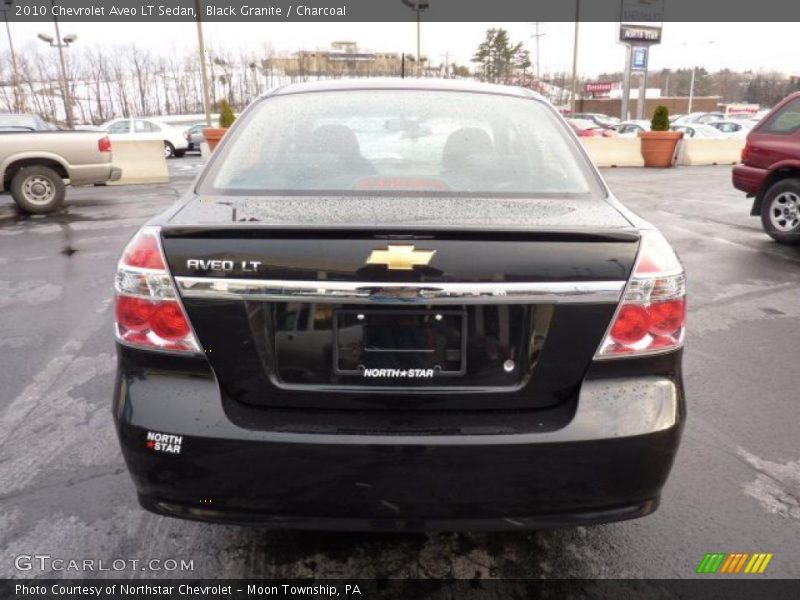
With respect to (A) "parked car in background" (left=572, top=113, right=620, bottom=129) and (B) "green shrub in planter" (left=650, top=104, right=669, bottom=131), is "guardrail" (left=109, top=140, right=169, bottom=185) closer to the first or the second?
(B) "green shrub in planter" (left=650, top=104, right=669, bottom=131)

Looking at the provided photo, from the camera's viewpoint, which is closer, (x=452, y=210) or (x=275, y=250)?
(x=275, y=250)

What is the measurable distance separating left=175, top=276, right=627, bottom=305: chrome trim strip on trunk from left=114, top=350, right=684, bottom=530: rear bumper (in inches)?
9.8

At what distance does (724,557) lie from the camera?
7.86ft

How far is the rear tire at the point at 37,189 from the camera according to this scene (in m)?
10.4

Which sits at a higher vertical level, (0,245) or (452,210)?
(452,210)

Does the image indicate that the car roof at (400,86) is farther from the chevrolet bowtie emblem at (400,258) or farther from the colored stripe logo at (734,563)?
the colored stripe logo at (734,563)

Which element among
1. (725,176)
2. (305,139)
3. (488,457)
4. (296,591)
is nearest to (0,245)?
(305,139)

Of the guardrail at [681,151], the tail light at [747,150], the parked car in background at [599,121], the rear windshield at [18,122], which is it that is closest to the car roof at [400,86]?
the tail light at [747,150]

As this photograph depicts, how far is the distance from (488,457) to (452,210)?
788 mm

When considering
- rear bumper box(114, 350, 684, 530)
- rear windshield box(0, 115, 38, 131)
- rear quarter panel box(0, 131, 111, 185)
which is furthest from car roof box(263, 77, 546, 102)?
rear windshield box(0, 115, 38, 131)

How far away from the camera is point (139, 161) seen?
1572 cm

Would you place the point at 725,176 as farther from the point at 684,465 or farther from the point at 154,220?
the point at 154,220

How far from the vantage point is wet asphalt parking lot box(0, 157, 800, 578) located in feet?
7.75

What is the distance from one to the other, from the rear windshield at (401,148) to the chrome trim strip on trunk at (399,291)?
0.61 metres
